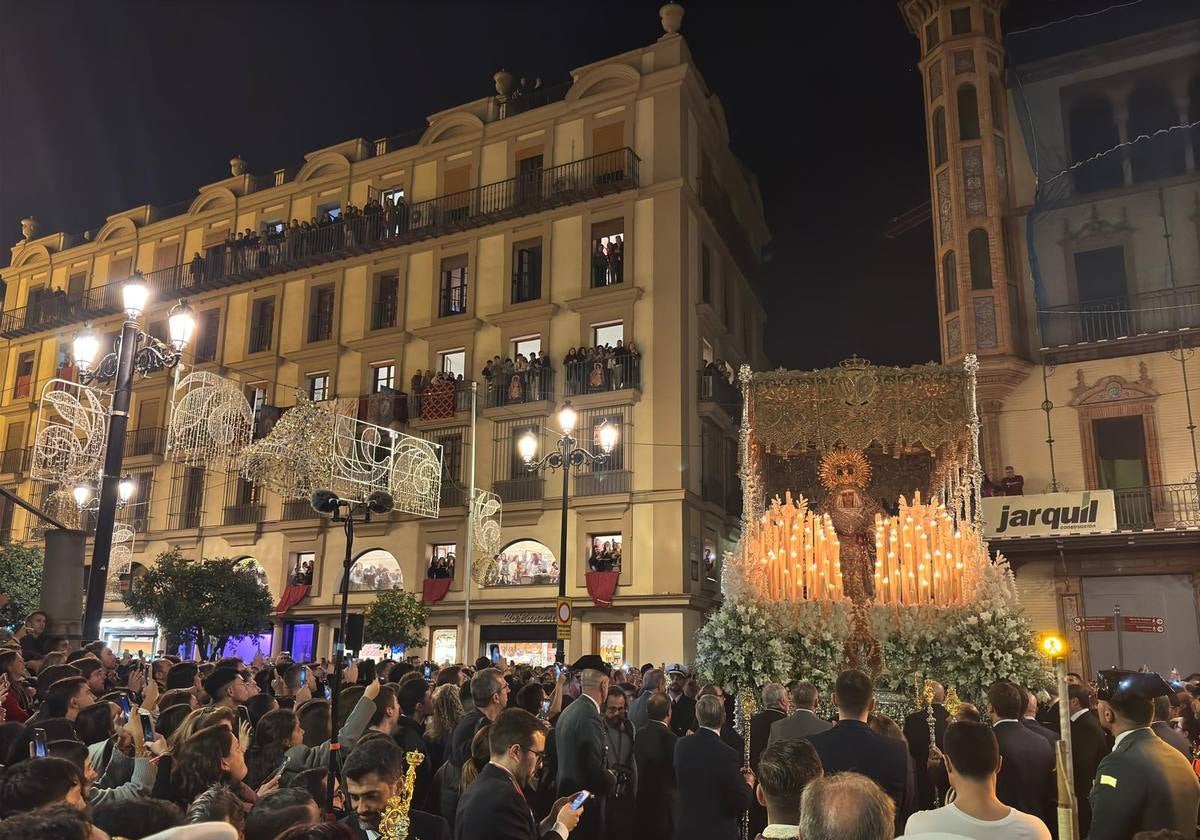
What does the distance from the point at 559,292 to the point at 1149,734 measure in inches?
923

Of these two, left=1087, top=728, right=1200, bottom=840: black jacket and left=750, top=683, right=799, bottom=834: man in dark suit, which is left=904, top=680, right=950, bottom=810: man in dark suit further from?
left=1087, top=728, right=1200, bottom=840: black jacket

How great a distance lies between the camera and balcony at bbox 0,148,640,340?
2711cm

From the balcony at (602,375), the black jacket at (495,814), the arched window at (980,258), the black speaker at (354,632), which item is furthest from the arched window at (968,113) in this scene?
the black jacket at (495,814)

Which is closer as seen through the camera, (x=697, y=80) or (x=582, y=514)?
(x=582, y=514)

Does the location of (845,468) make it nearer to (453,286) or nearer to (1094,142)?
(1094,142)

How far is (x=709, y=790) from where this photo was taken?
18.2ft

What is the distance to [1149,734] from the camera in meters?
4.53

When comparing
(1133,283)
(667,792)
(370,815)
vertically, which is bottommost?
(667,792)

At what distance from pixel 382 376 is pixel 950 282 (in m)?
17.4

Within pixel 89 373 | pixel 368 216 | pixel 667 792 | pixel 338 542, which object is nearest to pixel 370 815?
pixel 667 792

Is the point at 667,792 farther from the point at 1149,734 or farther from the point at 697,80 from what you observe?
the point at 697,80

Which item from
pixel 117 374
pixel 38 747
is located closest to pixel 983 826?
pixel 38 747

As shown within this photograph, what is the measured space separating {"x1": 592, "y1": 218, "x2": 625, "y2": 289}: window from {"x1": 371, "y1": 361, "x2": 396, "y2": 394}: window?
7462 millimetres

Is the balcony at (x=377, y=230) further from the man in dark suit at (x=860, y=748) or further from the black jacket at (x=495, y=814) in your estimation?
the black jacket at (x=495, y=814)
